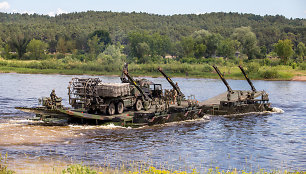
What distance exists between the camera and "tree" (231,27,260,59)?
129 meters

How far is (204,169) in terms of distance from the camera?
875 inches

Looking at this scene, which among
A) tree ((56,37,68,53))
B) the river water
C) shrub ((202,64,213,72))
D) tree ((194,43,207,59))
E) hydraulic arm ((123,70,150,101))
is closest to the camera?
the river water

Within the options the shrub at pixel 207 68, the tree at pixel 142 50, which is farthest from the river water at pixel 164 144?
the tree at pixel 142 50

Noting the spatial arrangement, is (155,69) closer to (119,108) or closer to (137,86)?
(137,86)

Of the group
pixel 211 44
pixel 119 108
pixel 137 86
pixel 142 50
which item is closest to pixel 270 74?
pixel 211 44

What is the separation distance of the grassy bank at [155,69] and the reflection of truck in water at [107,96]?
6635 cm

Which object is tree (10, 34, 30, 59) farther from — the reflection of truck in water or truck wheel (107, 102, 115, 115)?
truck wheel (107, 102, 115, 115)

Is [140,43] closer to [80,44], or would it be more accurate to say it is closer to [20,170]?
[80,44]

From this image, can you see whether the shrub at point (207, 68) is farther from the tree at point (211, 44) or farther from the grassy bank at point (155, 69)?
the tree at point (211, 44)

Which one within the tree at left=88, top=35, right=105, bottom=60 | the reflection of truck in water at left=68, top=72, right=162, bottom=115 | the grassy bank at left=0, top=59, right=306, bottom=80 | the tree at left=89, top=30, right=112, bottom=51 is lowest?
the reflection of truck in water at left=68, top=72, right=162, bottom=115

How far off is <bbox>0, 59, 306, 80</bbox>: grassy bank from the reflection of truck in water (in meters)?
66.4

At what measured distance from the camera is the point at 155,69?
342ft

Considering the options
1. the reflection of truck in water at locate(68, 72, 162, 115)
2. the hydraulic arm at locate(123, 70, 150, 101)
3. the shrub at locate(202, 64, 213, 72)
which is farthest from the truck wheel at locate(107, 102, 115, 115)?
the shrub at locate(202, 64, 213, 72)

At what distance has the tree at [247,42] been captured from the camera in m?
129
